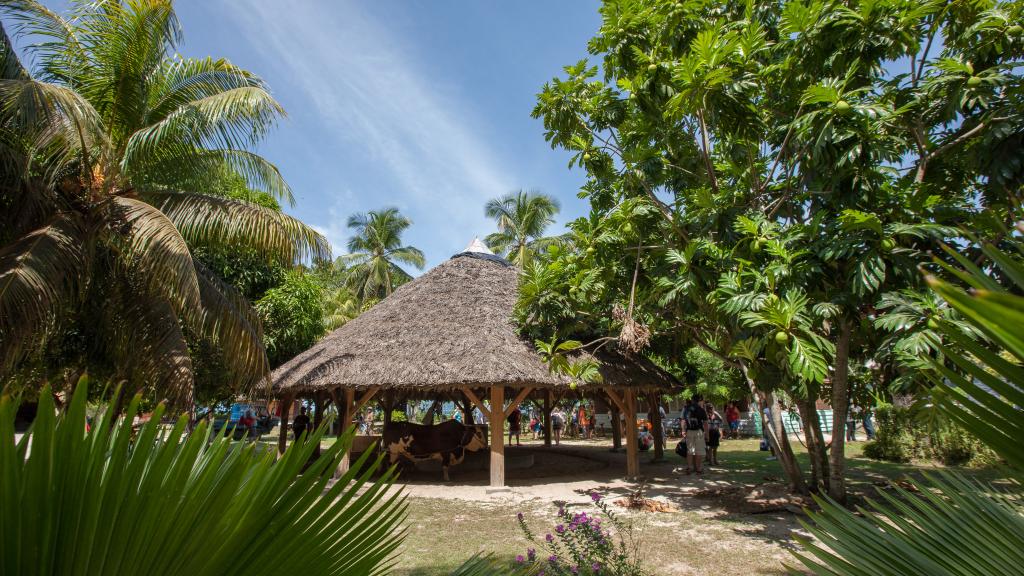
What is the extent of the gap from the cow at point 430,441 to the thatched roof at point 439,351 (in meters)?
0.94

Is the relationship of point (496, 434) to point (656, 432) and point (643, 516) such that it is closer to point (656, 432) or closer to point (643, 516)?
point (643, 516)

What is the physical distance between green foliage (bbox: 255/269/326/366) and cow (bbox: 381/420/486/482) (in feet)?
13.5

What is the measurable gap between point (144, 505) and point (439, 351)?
31.5 ft

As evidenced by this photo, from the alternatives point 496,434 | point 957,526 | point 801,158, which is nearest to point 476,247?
point 496,434

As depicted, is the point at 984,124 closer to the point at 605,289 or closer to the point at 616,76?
the point at 616,76

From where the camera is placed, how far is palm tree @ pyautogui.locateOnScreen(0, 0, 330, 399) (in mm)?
5668

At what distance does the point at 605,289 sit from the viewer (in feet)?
29.4

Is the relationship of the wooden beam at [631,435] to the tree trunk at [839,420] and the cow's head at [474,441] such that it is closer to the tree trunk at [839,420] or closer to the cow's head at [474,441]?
the cow's head at [474,441]

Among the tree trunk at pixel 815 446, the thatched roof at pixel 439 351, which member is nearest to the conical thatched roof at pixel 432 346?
the thatched roof at pixel 439 351

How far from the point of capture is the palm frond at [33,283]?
5215 millimetres

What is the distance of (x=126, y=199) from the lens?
6500 mm

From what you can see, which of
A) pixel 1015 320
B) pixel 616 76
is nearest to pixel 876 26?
pixel 616 76

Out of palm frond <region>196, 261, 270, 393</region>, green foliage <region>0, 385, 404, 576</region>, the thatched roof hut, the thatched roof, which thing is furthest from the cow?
green foliage <region>0, 385, 404, 576</region>

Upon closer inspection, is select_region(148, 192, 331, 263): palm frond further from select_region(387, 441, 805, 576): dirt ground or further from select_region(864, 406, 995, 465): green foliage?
select_region(864, 406, 995, 465): green foliage
